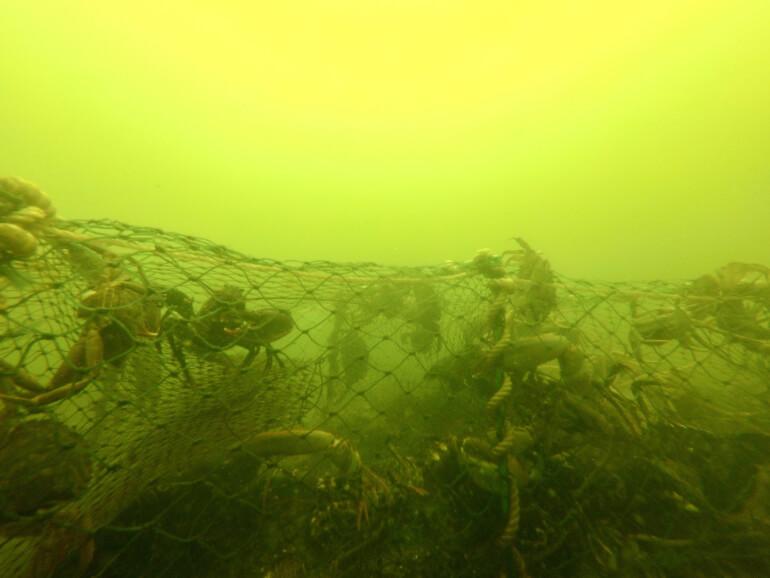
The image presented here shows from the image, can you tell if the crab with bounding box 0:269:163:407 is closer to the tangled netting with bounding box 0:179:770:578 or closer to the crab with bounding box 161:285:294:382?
the tangled netting with bounding box 0:179:770:578

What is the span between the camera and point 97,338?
1.53 m

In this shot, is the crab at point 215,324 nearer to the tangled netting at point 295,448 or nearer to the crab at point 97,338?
the tangled netting at point 295,448

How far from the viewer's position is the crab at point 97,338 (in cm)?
135

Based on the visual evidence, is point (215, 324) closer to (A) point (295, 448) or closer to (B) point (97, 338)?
(B) point (97, 338)

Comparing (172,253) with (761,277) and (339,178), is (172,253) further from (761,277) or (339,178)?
(339,178)

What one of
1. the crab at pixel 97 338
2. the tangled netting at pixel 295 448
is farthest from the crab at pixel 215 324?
the crab at pixel 97 338

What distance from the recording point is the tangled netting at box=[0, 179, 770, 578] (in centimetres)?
143

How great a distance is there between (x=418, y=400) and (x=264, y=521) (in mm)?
1431

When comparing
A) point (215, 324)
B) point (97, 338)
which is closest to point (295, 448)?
point (215, 324)

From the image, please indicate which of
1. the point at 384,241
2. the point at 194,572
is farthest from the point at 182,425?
the point at 384,241

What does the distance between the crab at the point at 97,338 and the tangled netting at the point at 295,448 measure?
0.01 metres

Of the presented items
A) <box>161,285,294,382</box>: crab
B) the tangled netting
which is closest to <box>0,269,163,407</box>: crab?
the tangled netting

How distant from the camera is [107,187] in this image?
2500 inches

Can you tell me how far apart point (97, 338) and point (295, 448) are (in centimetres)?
121
